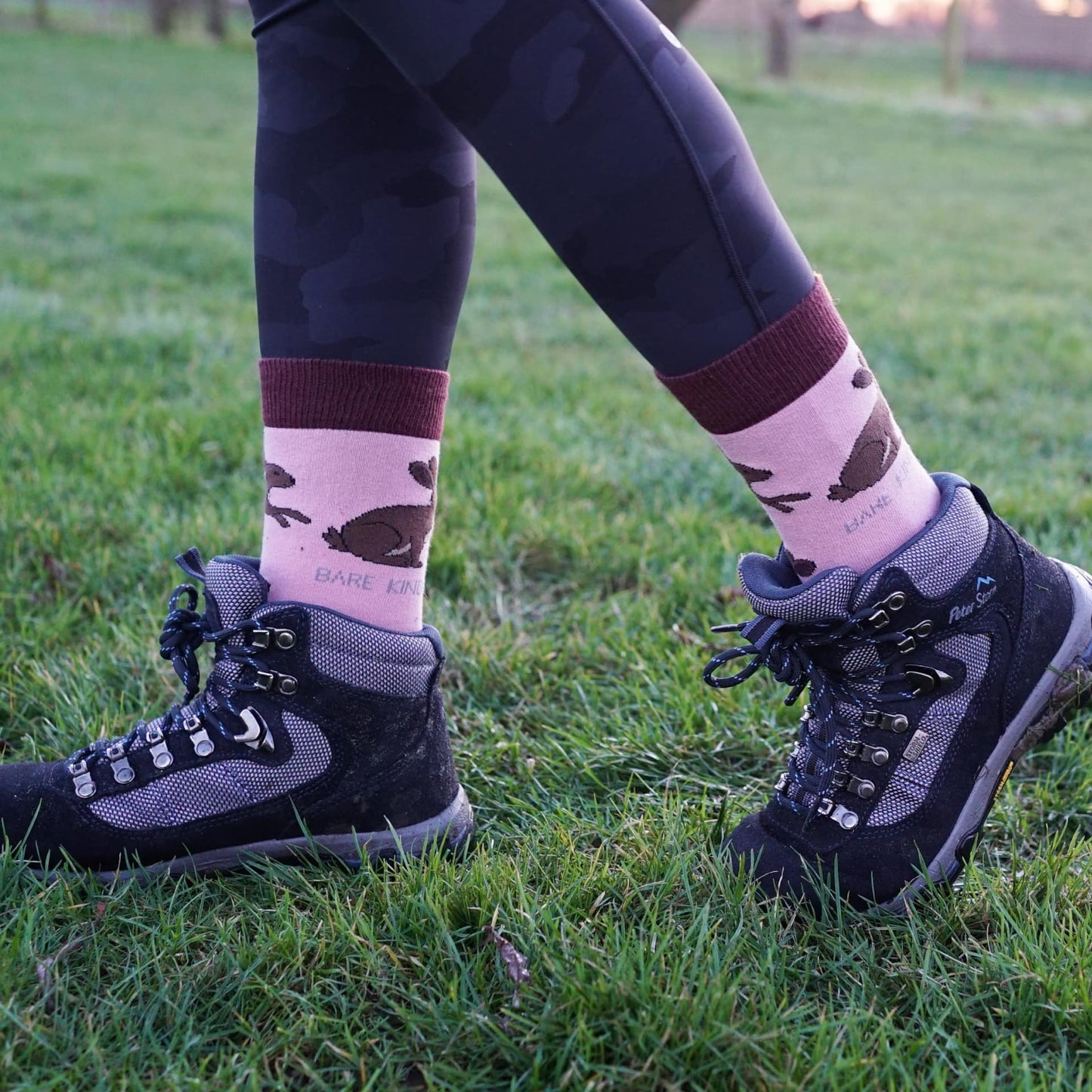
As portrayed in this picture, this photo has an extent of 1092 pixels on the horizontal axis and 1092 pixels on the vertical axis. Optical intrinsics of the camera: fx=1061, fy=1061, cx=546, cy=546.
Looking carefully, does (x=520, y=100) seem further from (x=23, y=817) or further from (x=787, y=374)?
(x=23, y=817)

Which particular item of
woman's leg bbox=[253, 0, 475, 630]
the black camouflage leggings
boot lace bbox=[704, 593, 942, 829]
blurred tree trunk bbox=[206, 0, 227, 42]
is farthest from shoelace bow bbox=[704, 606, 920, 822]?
blurred tree trunk bbox=[206, 0, 227, 42]

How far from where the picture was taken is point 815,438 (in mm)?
1022

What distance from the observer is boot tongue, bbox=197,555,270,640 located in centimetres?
116

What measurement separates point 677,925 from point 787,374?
1.79 feet

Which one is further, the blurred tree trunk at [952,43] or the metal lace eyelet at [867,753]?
the blurred tree trunk at [952,43]

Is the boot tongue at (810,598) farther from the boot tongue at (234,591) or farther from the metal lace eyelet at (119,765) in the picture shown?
the metal lace eyelet at (119,765)

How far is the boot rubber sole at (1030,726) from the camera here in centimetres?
113

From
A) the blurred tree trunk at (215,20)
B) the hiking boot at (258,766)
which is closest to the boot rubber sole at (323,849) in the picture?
the hiking boot at (258,766)

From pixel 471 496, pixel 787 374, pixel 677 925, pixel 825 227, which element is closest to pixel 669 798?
pixel 677 925

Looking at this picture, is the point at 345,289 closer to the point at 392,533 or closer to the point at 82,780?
the point at 392,533

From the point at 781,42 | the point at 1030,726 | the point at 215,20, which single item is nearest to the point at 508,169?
the point at 1030,726

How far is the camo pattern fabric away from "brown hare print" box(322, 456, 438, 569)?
0.14 metres

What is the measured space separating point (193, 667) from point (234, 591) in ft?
0.48

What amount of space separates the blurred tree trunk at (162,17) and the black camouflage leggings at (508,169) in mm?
26808
